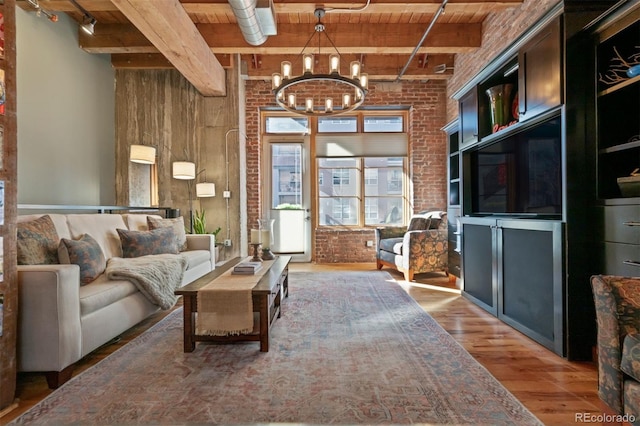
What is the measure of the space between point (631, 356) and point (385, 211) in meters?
4.94

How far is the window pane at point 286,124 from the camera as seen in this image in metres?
6.05

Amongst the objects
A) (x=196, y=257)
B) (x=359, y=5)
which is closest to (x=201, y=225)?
(x=196, y=257)

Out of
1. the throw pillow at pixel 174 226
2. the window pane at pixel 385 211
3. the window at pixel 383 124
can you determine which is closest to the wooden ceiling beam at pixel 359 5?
the throw pillow at pixel 174 226

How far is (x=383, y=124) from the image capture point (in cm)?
617

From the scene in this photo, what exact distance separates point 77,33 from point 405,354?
A: 5.65 m

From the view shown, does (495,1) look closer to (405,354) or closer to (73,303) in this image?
(405,354)

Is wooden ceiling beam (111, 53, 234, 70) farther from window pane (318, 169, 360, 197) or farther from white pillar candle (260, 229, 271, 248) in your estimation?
white pillar candle (260, 229, 271, 248)

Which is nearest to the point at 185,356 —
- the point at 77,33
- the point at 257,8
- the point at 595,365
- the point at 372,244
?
the point at 595,365

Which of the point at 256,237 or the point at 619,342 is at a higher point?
the point at 256,237

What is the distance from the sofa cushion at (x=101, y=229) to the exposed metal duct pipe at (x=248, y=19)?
2424 millimetres

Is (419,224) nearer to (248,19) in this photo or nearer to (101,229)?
Result: (248,19)

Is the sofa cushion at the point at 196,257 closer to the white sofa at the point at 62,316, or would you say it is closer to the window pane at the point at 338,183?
the white sofa at the point at 62,316

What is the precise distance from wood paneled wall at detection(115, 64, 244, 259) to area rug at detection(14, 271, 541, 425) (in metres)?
2.87

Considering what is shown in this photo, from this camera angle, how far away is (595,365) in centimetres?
199
